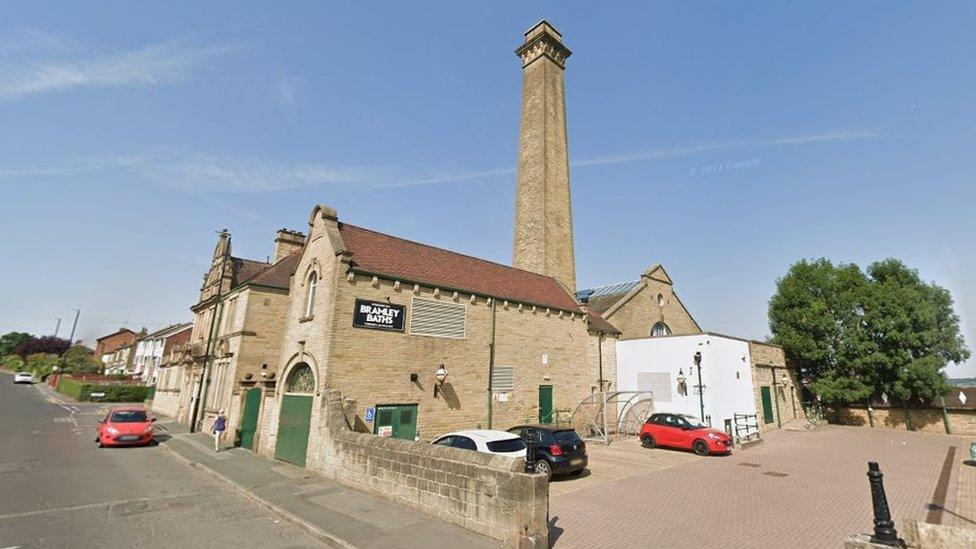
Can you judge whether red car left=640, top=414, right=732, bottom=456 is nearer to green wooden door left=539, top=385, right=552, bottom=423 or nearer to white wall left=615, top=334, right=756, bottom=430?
white wall left=615, top=334, right=756, bottom=430

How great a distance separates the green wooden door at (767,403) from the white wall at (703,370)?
5.91 ft

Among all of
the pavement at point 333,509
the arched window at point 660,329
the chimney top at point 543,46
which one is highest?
the chimney top at point 543,46

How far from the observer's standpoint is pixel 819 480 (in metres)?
12.8

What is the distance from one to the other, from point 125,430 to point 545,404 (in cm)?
1877

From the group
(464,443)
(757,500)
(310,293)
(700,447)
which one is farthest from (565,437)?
(310,293)

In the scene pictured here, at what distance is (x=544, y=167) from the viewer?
30453 millimetres

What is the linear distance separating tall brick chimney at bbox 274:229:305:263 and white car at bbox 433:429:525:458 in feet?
67.8

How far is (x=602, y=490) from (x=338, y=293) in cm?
1028

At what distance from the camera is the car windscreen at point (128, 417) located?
1893 cm

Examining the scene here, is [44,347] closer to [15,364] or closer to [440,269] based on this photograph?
[15,364]

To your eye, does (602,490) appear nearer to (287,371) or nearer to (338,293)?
(338,293)

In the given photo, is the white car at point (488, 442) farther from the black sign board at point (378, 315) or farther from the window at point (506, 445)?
the black sign board at point (378, 315)

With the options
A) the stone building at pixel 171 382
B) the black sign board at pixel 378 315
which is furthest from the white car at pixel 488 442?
the stone building at pixel 171 382

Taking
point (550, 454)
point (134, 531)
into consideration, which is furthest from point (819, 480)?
point (134, 531)
